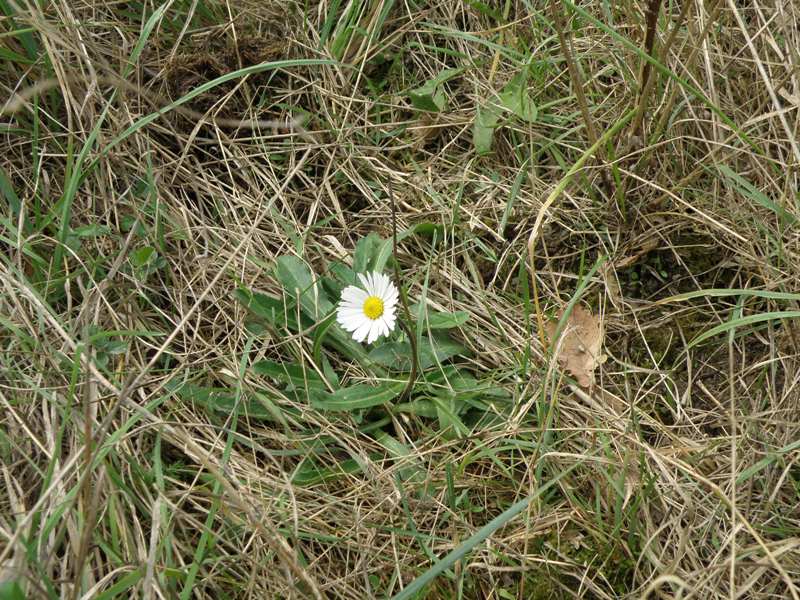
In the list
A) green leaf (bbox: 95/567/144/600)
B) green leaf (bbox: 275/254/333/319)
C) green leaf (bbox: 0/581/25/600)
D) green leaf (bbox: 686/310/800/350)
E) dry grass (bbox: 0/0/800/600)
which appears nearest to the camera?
green leaf (bbox: 0/581/25/600)

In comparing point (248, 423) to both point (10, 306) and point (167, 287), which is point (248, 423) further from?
point (10, 306)

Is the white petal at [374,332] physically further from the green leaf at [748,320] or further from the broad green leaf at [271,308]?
the green leaf at [748,320]

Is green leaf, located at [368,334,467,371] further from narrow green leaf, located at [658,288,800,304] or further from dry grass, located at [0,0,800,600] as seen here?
narrow green leaf, located at [658,288,800,304]

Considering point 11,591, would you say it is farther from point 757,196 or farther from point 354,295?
point 757,196

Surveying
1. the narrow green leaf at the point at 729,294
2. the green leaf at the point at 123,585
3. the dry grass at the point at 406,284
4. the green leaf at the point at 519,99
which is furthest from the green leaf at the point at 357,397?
the green leaf at the point at 519,99

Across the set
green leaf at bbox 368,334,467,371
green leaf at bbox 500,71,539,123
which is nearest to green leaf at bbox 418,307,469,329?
green leaf at bbox 368,334,467,371

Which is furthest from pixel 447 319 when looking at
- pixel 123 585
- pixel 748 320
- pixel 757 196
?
pixel 123 585

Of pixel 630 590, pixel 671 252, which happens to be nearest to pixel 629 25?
pixel 671 252
